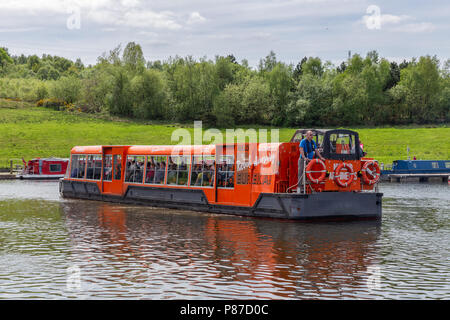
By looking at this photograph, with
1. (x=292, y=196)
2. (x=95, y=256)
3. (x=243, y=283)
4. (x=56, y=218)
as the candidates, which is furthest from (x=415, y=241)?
(x=56, y=218)

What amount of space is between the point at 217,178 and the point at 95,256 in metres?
11.8

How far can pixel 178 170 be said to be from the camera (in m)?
31.8

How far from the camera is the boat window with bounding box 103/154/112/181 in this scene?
37000 mm

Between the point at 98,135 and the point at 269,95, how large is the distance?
41810 millimetres

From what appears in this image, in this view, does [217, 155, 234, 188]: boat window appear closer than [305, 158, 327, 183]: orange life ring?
No

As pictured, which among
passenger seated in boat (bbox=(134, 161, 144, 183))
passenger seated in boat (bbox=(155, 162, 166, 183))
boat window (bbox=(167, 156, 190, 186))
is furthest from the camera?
passenger seated in boat (bbox=(134, 161, 144, 183))

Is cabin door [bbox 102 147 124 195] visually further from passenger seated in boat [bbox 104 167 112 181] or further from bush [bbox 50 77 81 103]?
bush [bbox 50 77 81 103]

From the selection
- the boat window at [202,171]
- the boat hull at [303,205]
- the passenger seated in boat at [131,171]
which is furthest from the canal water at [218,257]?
the passenger seated in boat at [131,171]

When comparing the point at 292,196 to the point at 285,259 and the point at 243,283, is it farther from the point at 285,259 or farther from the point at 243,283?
the point at 243,283

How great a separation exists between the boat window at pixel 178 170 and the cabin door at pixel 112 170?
4566 millimetres

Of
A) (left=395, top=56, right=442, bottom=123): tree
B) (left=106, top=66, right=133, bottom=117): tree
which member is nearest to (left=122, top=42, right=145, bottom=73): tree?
(left=106, top=66, right=133, bottom=117): tree

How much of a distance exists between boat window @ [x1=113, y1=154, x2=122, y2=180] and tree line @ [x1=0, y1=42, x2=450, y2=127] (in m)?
80.2

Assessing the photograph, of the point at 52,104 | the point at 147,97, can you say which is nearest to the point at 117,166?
the point at 147,97

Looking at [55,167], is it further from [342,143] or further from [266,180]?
[342,143]
